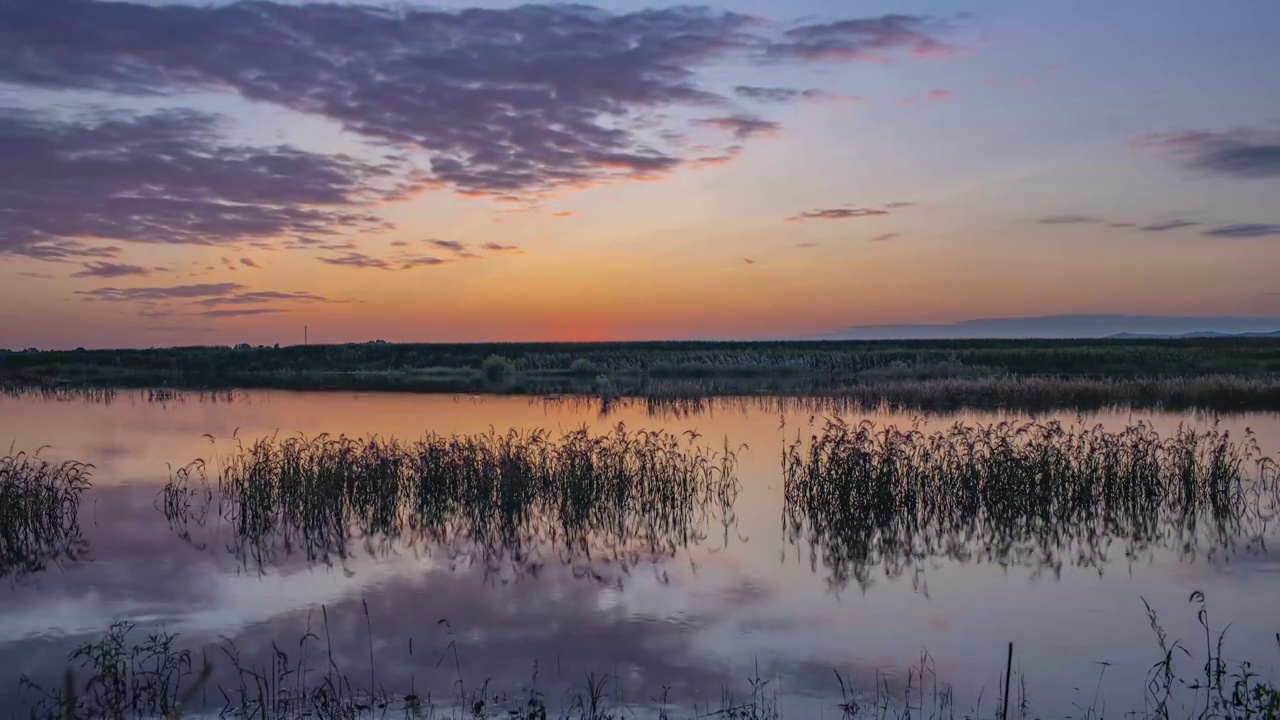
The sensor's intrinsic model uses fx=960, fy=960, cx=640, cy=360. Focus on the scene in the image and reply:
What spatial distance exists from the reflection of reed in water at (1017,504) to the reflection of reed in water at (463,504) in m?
1.87

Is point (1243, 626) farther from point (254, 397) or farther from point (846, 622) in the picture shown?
point (254, 397)

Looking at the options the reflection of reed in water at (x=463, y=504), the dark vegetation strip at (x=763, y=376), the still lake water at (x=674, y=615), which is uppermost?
the dark vegetation strip at (x=763, y=376)

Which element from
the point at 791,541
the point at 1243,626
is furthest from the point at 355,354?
the point at 1243,626

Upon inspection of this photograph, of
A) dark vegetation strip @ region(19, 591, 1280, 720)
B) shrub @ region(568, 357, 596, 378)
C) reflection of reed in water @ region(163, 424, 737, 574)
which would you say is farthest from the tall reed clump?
shrub @ region(568, 357, 596, 378)

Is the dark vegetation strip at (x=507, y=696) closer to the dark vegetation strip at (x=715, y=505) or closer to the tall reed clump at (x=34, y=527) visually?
the dark vegetation strip at (x=715, y=505)

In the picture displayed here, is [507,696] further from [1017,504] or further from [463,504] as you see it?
[1017,504]

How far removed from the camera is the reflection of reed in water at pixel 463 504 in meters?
13.0

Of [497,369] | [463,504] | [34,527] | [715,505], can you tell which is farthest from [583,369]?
[34,527]

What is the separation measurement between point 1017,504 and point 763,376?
37779 millimetres

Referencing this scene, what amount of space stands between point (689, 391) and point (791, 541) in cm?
2417

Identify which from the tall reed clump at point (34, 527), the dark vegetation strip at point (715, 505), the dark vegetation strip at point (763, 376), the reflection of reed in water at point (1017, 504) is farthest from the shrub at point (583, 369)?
the tall reed clump at point (34, 527)

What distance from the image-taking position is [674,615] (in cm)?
959

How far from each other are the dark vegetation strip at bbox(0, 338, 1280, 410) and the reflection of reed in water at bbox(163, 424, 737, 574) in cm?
1791

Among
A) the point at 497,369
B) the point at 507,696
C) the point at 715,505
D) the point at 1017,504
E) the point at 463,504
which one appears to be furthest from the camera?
the point at 497,369
